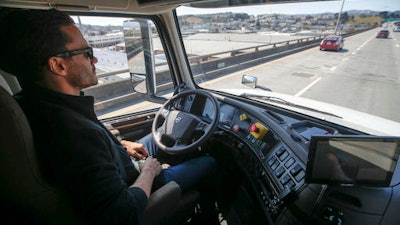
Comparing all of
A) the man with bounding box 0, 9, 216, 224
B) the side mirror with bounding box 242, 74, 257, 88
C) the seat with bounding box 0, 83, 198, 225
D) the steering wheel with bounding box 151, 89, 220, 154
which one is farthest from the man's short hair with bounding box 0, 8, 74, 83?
the side mirror with bounding box 242, 74, 257, 88

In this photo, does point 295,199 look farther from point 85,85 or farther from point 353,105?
point 85,85

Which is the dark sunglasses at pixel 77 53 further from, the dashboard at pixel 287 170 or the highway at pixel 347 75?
the highway at pixel 347 75

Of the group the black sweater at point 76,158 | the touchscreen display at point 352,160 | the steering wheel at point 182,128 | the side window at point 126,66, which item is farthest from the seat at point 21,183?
the side window at point 126,66

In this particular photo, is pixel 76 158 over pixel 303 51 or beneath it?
beneath

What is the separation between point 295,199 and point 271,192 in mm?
245

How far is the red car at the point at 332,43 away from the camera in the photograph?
6.00 ft

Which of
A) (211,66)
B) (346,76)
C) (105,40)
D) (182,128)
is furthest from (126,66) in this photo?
(346,76)

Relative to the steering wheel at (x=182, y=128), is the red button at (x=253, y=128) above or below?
above

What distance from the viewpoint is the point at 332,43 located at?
77.3 inches

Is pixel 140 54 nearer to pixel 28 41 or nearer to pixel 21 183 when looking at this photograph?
pixel 28 41

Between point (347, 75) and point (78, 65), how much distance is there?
207cm

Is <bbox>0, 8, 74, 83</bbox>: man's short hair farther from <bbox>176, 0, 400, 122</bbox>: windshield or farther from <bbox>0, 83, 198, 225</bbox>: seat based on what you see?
<bbox>176, 0, 400, 122</bbox>: windshield

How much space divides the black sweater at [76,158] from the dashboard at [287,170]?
906mm

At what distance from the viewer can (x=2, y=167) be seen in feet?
2.79
